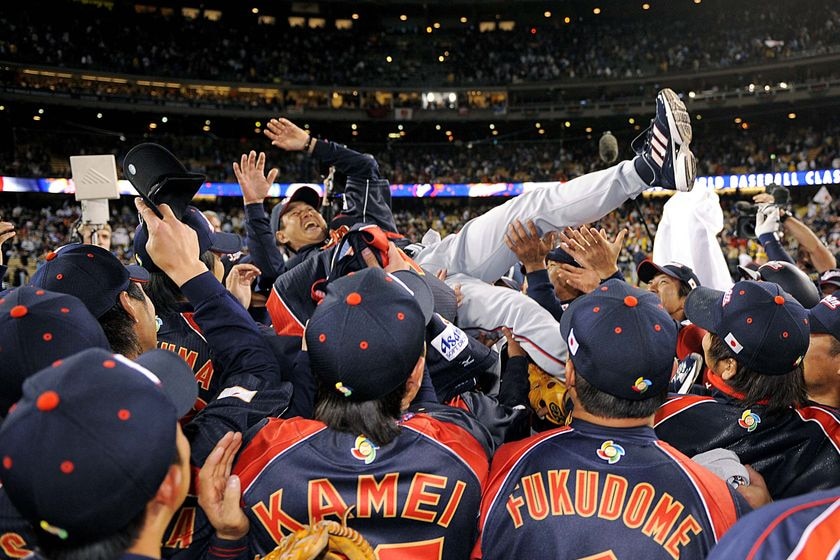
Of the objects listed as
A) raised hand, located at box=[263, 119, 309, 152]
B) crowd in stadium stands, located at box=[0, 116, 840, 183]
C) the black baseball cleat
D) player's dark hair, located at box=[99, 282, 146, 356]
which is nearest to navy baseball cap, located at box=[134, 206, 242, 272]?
player's dark hair, located at box=[99, 282, 146, 356]

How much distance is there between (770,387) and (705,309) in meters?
0.40

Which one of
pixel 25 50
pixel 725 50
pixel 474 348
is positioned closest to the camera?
pixel 474 348

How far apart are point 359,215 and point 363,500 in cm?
295

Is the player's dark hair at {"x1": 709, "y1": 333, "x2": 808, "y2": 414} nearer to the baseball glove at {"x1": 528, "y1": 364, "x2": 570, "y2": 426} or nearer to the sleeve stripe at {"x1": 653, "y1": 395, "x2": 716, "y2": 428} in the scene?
the sleeve stripe at {"x1": 653, "y1": 395, "x2": 716, "y2": 428}

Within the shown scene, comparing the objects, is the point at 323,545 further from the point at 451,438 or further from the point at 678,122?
the point at 678,122

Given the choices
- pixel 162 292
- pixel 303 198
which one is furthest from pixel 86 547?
pixel 303 198

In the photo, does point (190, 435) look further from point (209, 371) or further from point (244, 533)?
point (209, 371)

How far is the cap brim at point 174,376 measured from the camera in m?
1.53

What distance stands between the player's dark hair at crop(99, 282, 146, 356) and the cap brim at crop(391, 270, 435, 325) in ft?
2.97

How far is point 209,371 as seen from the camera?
2.77 metres

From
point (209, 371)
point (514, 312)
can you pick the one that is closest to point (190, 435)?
point (209, 371)

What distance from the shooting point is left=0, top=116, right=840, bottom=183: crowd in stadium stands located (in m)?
29.5

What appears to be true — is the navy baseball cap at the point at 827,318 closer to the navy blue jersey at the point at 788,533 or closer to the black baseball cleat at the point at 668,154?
the black baseball cleat at the point at 668,154

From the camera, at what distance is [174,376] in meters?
1.56
